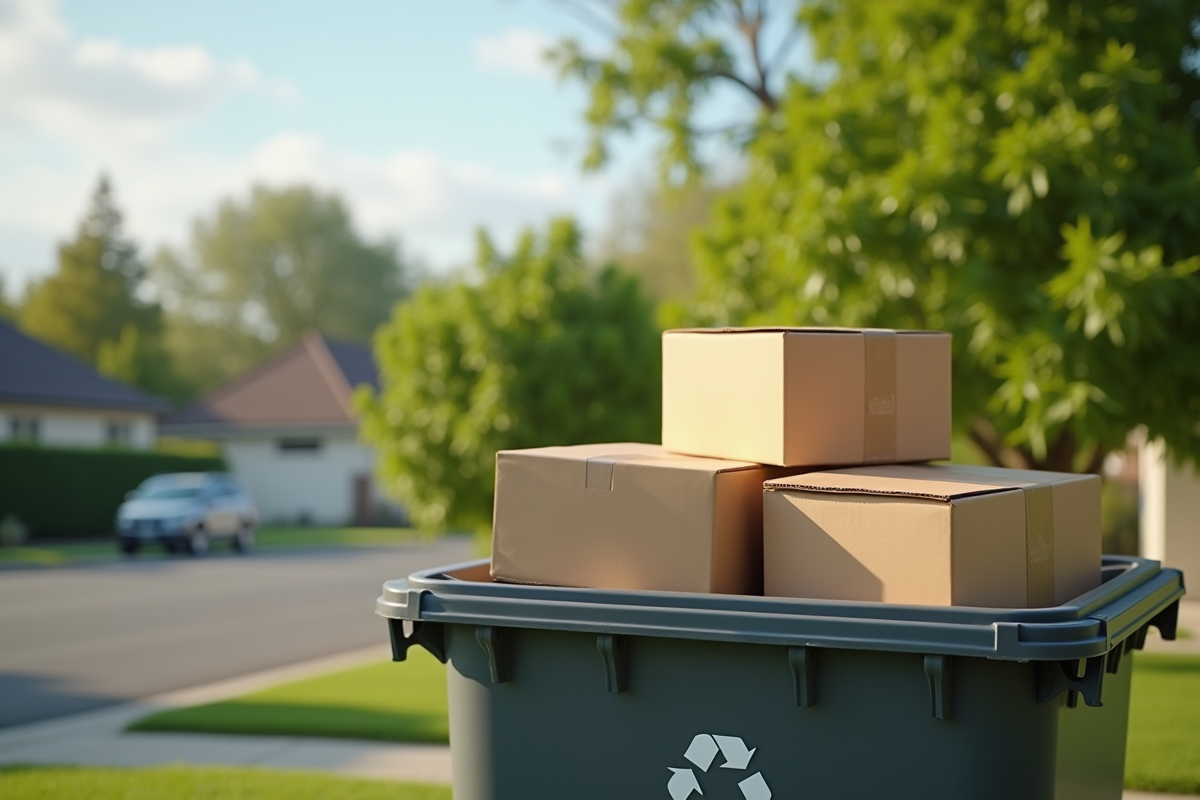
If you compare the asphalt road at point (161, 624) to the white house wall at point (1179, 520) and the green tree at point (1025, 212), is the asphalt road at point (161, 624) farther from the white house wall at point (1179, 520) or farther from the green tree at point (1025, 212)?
the white house wall at point (1179, 520)

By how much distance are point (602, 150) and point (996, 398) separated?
7424mm

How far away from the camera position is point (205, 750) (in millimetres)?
7000

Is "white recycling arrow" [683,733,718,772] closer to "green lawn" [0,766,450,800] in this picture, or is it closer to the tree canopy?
"green lawn" [0,766,450,800]

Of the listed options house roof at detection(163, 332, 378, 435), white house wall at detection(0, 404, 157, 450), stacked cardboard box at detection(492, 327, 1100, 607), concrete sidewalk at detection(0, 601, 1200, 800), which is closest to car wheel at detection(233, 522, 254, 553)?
white house wall at detection(0, 404, 157, 450)

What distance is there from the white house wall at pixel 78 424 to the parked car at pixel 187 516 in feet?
20.3

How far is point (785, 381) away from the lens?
11.3 feet

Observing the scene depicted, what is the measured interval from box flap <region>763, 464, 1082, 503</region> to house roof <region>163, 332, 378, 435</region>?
120ft

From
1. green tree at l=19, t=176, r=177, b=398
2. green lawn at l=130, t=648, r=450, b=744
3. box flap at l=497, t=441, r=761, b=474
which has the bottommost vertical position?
green lawn at l=130, t=648, r=450, b=744

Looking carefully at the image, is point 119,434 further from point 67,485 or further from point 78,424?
point 67,485

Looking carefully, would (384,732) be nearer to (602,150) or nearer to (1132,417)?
(1132,417)

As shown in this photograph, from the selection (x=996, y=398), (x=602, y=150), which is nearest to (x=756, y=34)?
(x=602, y=150)

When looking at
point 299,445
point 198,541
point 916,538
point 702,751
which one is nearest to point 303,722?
point 702,751

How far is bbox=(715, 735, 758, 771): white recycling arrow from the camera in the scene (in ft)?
10.1

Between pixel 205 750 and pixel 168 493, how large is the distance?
1988 centimetres
